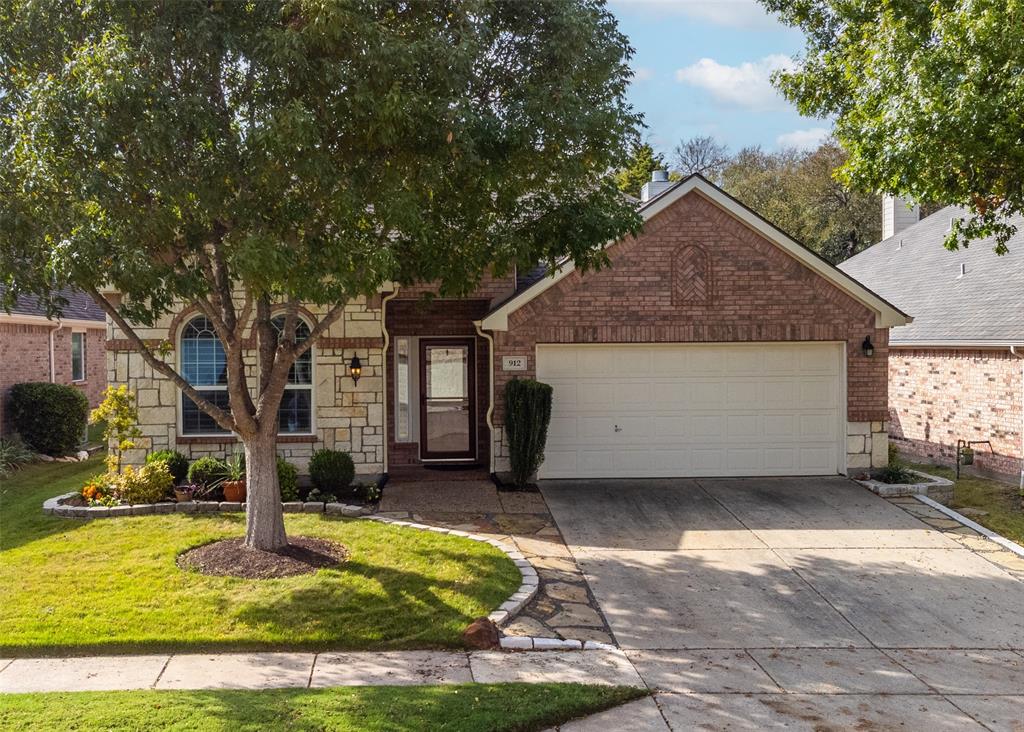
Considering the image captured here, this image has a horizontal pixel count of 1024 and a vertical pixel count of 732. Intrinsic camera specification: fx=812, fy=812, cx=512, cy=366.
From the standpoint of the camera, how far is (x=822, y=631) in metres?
7.21

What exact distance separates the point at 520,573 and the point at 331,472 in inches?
177

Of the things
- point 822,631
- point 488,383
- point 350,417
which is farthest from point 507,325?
point 822,631

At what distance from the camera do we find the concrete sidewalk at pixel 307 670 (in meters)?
5.98

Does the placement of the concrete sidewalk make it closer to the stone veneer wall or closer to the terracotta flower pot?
the terracotta flower pot

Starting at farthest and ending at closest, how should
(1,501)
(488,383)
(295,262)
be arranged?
(488,383) → (1,501) → (295,262)

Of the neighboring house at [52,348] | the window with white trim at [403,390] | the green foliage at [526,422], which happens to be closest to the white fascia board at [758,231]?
the green foliage at [526,422]

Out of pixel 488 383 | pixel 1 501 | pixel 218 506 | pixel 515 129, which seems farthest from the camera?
pixel 488 383

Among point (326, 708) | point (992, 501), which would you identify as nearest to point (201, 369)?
point (326, 708)

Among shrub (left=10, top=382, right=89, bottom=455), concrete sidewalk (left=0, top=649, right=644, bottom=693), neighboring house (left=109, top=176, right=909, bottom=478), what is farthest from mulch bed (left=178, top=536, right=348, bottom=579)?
shrub (left=10, top=382, right=89, bottom=455)

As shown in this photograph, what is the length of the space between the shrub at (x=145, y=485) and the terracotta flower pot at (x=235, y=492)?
844mm

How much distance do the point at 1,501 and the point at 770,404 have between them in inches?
477

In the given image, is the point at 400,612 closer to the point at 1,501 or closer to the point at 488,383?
the point at 488,383

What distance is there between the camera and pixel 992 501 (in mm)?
12648

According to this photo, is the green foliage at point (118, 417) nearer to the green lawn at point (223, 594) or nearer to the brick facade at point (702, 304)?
the green lawn at point (223, 594)
